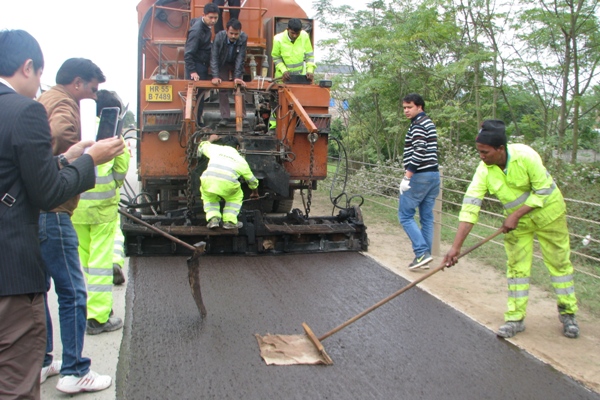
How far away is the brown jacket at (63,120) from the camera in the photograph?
11.3ft

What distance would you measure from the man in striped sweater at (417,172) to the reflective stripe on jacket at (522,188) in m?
1.91

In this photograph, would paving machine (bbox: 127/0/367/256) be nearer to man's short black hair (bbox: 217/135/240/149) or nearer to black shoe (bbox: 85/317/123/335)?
man's short black hair (bbox: 217/135/240/149)

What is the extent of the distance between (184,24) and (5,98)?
683 centimetres

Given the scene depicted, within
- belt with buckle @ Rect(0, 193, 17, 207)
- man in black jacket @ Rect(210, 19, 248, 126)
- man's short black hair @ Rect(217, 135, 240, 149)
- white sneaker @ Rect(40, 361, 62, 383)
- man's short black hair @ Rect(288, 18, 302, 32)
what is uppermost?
man's short black hair @ Rect(288, 18, 302, 32)

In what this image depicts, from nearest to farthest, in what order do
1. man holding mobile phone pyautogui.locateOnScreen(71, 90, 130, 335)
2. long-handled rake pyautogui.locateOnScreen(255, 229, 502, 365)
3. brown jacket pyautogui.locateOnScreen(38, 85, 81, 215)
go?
brown jacket pyautogui.locateOnScreen(38, 85, 81, 215), long-handled rake pyautogui.locateOnScreen(255, 229, 502, 365), man holding mobile phone pyautogui.locateOnScreen(71, 90, 130, 335)

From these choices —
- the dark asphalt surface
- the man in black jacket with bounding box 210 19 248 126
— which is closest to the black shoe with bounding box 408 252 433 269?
the dark asphalt surface

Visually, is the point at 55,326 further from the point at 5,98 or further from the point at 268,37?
the point at 268,37

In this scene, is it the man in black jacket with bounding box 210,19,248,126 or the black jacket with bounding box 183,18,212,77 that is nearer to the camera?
the man in black jacket with bounding box 210,19,248,126

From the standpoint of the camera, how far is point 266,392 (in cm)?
357

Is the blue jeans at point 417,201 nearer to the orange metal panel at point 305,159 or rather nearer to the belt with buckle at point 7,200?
the orange metal panel at point 305,159

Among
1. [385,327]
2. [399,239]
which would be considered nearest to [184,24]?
[399,239]

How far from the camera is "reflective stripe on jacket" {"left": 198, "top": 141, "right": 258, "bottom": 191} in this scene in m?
6.51

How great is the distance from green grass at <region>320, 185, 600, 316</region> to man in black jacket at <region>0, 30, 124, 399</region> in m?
4.60

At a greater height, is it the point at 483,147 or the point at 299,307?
the point at 483,147
